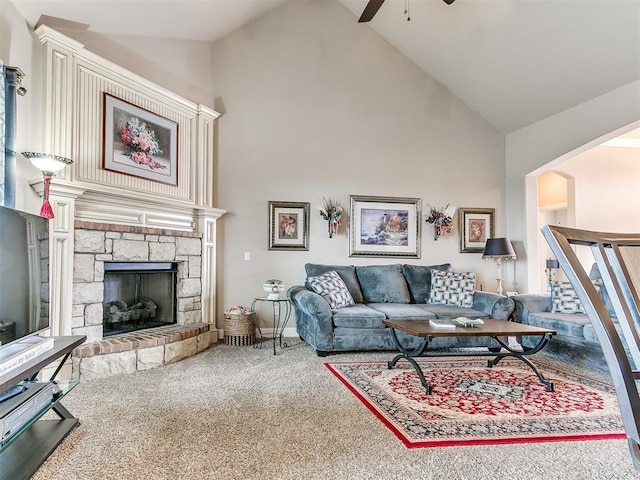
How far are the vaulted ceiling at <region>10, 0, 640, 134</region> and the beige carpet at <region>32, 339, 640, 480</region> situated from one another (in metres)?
3.05

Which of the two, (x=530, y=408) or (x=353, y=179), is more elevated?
(x=353, y=179)

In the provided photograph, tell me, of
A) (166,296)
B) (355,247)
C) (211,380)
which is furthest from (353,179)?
(211,380)

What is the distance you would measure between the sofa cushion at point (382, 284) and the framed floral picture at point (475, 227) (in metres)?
1.25

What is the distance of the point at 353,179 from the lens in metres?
5.29

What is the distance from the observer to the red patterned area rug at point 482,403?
2150 millimetres

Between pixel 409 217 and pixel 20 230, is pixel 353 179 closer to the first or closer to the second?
pixel 409 217

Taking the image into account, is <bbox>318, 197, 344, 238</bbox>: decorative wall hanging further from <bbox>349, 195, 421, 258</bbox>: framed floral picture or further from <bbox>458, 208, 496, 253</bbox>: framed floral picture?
<bbox>458, 208, 496, 253</bbox>: framed floral picture

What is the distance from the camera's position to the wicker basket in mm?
4441

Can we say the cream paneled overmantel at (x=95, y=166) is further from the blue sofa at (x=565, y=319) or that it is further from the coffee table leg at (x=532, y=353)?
the blue sofa at (x=565, y=319)

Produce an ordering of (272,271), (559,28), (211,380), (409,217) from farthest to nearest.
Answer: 1. (409,217)
2. (272,271)
3. (559,28)
4. (211,380)

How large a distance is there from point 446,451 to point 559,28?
410 centimetres

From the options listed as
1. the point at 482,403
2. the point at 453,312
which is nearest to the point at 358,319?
the point at 453,312

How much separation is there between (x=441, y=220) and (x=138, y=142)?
12.6 ft

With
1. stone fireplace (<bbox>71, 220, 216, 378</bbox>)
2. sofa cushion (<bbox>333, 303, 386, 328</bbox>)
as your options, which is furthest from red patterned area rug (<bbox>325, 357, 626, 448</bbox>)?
stone fireplace (<bbox>71, 220, 216, 378</bbox>)
